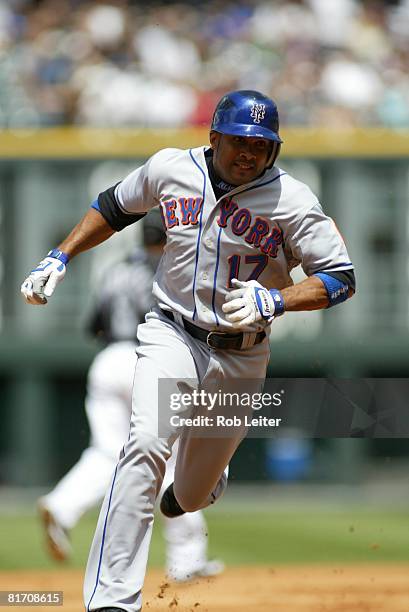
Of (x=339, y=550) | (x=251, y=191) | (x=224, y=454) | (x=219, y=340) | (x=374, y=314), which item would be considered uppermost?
(x=251, y=191)

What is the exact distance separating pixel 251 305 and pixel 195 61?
8650 millimetres

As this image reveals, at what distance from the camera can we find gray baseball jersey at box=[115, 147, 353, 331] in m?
4.60

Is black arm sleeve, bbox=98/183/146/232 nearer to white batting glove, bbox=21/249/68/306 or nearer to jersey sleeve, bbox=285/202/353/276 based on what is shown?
white batting glove, bbox=21/249/68/306

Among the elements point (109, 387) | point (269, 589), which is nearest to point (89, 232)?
point (269, 589)

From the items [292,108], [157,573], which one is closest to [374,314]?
[292,108]

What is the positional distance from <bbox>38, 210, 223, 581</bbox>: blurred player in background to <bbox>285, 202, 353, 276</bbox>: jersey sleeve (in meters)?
2.38

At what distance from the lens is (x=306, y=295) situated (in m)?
4.47

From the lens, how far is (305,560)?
7.58 metres

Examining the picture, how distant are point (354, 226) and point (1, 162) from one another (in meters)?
3.64

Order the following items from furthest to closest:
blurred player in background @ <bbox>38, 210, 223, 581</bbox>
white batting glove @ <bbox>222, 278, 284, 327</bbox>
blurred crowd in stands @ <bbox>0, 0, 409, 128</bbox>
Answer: blurred crowd in stands @ <bbox>0, 0, 409, 128</bbox>
blurred player in background @ <bbox>38, 210, 223, 581</bbox>
white batting glove @ <bbox>222, 278, 284, 327</bbox>

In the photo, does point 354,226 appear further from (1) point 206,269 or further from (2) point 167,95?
(1) point 206,269

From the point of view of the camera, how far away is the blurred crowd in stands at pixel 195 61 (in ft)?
39.5

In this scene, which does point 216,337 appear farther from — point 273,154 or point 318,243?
point 273,154

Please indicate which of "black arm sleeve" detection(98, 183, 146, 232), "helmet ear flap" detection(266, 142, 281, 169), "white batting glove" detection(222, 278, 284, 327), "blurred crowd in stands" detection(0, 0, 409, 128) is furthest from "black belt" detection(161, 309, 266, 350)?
"blurred crowd in stands" detection(0, 0, 409, 128)
